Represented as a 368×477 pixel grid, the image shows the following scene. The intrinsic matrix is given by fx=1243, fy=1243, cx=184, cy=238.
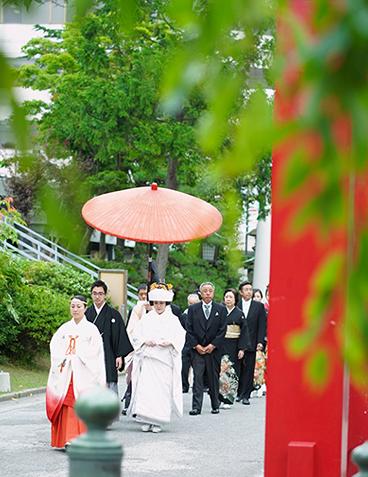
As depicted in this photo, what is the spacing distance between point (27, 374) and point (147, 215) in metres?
7.10

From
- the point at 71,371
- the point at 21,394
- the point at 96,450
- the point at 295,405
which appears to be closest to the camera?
the point at 96,450

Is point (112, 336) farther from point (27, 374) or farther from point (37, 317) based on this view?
point (37, 317)

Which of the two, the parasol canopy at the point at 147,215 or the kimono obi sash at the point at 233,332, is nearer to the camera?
the parasol canopy at the point at 147,215

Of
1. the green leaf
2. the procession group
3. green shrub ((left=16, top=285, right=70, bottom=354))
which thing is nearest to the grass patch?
green shrub ((left=16, top=285, right=70, bottom=354))

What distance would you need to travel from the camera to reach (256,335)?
19953 millimetres

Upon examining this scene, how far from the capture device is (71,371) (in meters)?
12.8

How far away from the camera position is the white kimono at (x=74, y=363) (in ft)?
41.9

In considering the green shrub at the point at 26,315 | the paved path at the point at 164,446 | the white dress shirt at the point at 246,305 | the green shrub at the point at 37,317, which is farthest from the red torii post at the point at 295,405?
the green shrub at the point at 37,317

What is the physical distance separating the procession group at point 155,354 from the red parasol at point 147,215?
2.50ft

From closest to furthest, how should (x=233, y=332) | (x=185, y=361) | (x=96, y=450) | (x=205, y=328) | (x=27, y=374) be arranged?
(x=96, y=450), (x=205, y=328), (x=233, y=332), (x=185, y=361), (x=27, y=374)

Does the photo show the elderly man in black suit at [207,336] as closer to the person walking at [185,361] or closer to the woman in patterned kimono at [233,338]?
the person walking at [185,361]

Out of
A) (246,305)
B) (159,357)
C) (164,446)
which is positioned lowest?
(164,446)

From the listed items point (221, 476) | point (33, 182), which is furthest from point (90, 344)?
point (33, 182)

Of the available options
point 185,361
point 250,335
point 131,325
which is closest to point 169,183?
point 185,361
